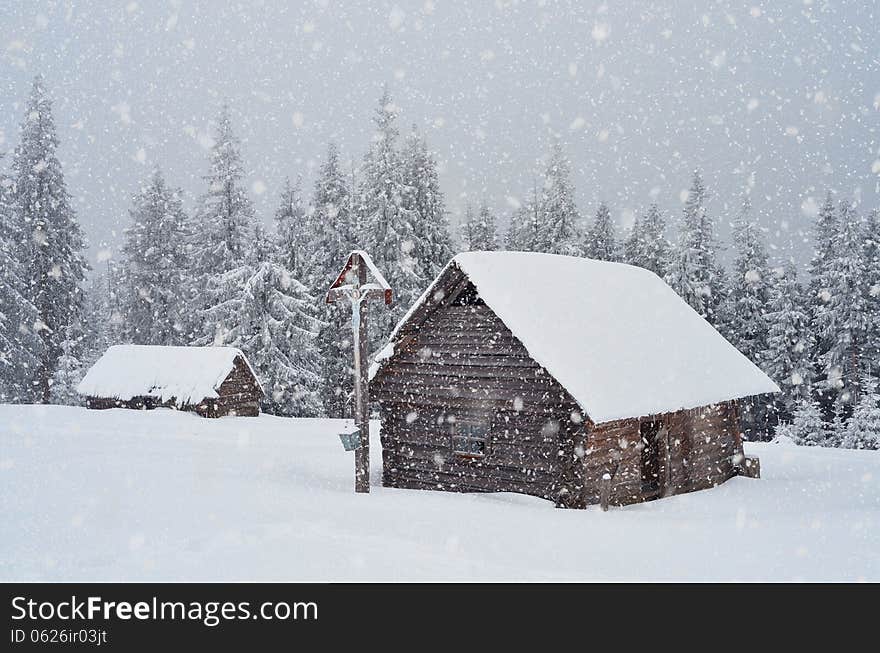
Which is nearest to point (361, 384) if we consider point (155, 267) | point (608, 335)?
point (608, 335)

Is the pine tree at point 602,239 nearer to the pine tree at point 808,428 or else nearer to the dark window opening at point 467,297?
the pine tree at point 808,428

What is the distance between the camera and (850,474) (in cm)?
1984

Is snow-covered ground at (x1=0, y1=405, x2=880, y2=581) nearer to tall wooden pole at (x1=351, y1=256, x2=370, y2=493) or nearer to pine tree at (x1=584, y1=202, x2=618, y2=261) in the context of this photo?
tall wooden pole at (x1=351, y1=256, x2=370, y2=493)

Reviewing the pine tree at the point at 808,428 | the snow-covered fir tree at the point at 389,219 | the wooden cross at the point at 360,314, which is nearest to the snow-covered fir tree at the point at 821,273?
the pine tree at the point at 808,428

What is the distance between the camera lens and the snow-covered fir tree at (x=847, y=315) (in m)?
40.6

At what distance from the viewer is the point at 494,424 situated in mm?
15922

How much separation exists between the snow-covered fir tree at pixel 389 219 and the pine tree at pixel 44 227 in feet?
55.1

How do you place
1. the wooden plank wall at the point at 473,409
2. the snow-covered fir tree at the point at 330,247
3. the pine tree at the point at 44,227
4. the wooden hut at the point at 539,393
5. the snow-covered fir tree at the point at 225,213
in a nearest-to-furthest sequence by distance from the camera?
1. the wooden hut at the point at 539,393
2. the wooden plank wall at the point at 473,409
3. the pine tree at the point at 44,227
4. the snow-covered fir tree at the point at 330,247
5. the snow-covered fir tree at the point at 225,213

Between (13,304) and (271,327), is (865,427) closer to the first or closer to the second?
(271,327)

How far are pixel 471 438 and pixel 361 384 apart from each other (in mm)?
2973

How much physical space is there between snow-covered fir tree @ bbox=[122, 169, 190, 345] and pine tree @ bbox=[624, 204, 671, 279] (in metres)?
27.0

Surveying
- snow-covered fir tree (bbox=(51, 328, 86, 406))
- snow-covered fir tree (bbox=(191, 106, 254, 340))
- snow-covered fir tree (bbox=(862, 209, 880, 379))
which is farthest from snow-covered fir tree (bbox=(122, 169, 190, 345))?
snow-covered fir tree (bbox=(862, 209, 880, 379))
